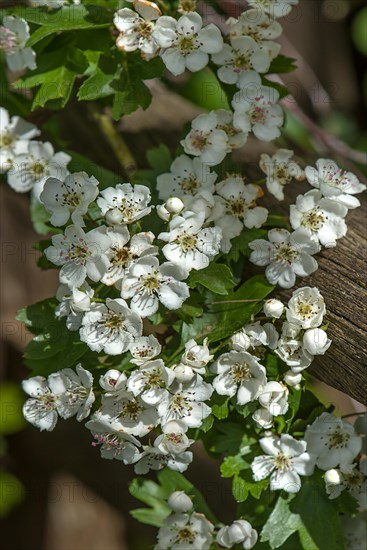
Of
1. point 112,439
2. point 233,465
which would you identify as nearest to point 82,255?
point 112,439

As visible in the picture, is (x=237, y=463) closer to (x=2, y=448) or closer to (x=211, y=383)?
(x=211, y=383)

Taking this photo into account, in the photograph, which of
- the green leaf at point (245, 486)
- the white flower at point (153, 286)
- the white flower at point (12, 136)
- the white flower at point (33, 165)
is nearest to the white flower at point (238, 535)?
the green leaf at point (245, 486)

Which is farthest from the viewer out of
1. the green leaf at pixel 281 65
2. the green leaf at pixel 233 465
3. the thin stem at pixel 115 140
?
the thin stem at pixel 115 140

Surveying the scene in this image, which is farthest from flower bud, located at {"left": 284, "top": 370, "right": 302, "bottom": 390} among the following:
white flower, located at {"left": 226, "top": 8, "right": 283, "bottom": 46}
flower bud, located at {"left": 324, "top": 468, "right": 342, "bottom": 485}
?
white flower, located at {"left": 226, "top": 8, "right": 283, "bottom": 46}

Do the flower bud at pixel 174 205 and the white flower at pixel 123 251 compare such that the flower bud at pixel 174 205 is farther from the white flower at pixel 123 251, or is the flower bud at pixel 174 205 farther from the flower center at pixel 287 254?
Answer: the flower center at pixel 287 254

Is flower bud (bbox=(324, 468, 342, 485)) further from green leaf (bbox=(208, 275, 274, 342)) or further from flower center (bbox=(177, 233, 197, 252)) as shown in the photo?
flower center (bbox=(177, 233, 197, 252))

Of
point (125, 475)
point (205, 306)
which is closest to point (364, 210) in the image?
point (205, 306)

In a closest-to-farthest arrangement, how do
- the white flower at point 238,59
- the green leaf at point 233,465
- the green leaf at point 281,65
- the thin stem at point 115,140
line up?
the green leaf at point 233,465 → the white flower at point 238,59 → the green leaf at point 281,65 → the thin stem at point 115,140

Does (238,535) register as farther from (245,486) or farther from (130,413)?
(130,413)
